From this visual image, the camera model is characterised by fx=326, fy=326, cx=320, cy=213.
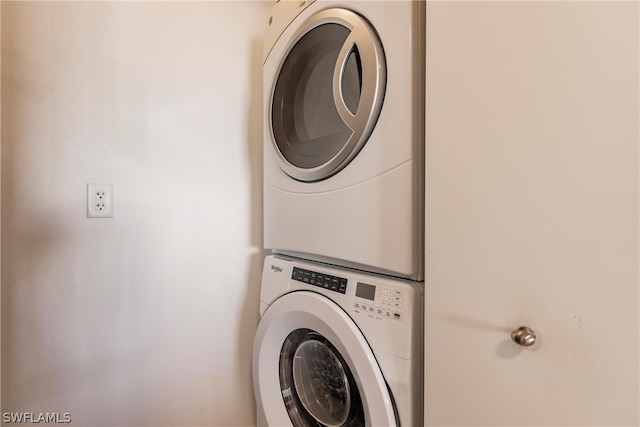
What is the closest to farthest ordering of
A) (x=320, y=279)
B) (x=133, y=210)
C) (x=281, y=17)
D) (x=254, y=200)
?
(x=320, y=279), (x=281, y=17), (x=133, y=210), (x=254, y=200)

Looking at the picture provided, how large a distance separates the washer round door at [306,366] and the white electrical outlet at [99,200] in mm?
574

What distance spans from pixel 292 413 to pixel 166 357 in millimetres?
461

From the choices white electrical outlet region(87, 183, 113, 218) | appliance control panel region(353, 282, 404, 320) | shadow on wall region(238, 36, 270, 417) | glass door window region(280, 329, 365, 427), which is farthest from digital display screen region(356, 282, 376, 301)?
white electrical outlet region(87, 183, 113, 218)

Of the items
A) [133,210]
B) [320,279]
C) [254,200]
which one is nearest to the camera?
[320,279]

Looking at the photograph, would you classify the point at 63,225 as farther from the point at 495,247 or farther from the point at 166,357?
the point at 495,247

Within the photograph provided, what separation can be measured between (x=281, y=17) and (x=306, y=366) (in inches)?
40.2

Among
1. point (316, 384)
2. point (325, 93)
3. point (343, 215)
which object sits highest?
point (325, 93)

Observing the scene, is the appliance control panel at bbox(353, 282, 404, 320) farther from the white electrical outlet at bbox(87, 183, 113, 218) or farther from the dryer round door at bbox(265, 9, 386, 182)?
the white electrical outlet at bbox(87, 183, 113, 218)

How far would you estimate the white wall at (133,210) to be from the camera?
36.3 inches

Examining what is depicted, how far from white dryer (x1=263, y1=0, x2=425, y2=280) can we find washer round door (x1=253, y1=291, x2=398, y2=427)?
0.46ft

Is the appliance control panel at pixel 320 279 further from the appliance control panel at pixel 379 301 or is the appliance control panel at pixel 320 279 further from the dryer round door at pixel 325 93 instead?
the dryer round door at pixel 325 93

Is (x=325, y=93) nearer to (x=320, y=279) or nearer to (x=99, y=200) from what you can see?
(x=320, y=279)

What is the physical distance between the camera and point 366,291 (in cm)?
69

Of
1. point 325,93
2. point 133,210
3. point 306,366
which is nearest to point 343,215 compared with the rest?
point 325,93
